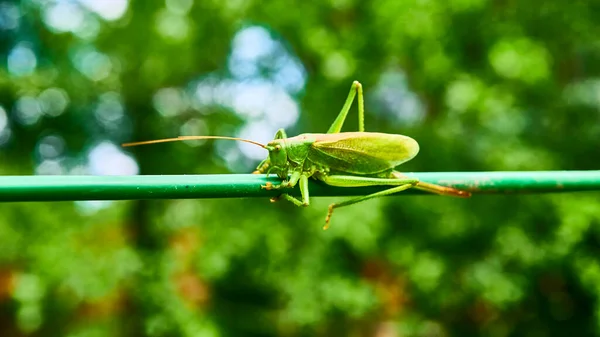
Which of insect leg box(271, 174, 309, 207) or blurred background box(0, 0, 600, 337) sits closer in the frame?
insect leg box(271, 174, 309, 207)

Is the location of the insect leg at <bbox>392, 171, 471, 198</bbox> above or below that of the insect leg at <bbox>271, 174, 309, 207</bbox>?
above

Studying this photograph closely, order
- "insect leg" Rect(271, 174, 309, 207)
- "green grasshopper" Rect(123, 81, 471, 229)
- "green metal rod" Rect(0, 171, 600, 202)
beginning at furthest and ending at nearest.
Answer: "green grasshopper" Rect(123, 81, 471, 229) → "insect leg" Rect(271, 174, 309, 207) → "green metal rod" Rect(0, 171, 600, 202)

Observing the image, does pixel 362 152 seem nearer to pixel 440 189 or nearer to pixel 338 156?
pixel 338 156

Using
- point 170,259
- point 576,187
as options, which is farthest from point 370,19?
point 576,187

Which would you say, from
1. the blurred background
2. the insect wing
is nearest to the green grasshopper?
the insect wing

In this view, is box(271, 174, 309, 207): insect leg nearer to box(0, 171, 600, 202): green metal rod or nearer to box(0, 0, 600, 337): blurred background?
box(0, 171, 600, 202): green metal rod

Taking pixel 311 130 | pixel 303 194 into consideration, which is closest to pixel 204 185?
pixel 303 194

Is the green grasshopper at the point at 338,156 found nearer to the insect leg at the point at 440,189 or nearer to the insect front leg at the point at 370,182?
the insect front leg at the point at 370,182

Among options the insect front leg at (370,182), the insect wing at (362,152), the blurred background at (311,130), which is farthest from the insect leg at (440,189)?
the blurred background at (311,130)

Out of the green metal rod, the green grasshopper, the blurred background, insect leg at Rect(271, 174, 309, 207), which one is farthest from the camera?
the blurred background
